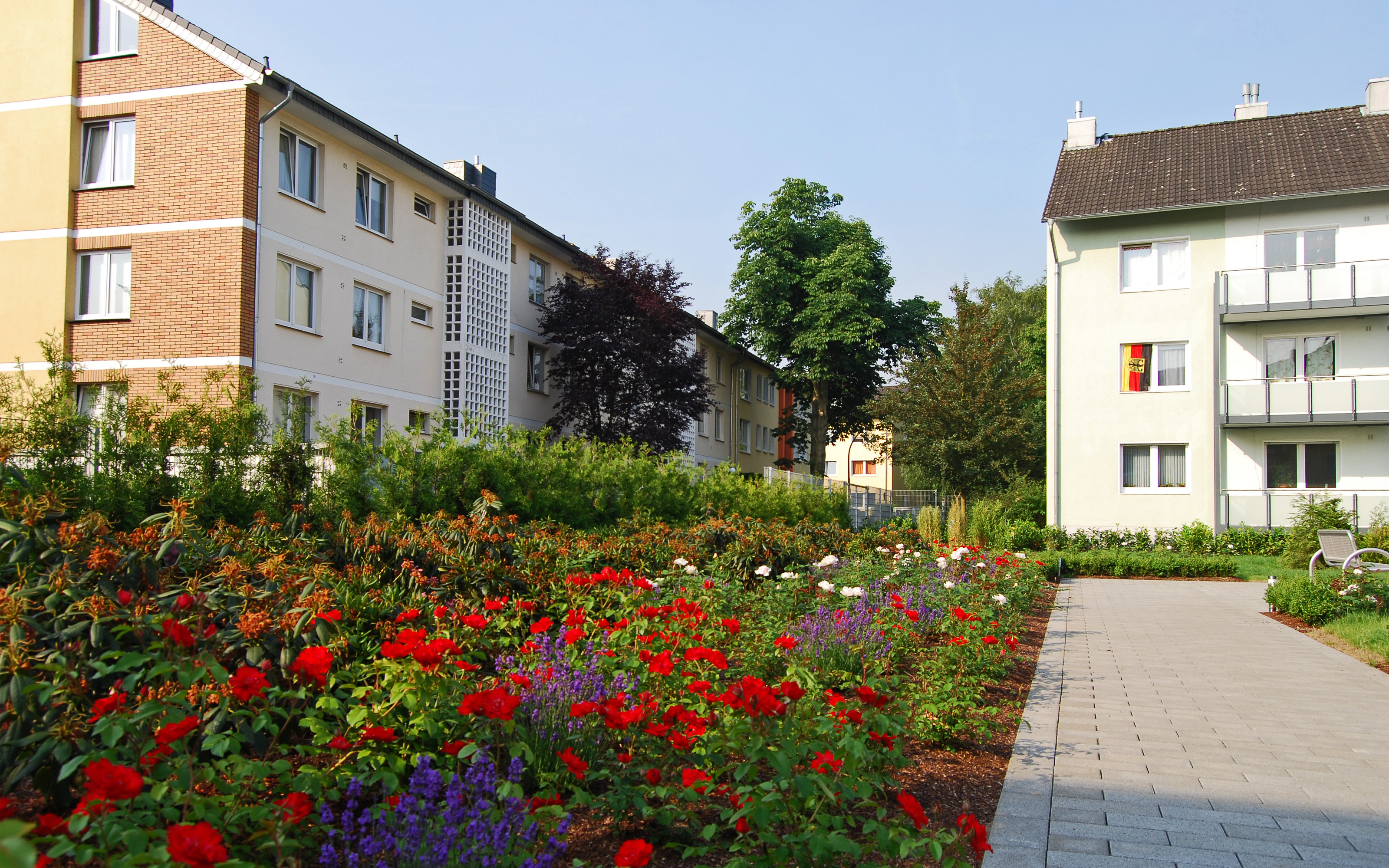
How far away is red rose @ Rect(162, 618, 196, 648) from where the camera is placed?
2.74 metres

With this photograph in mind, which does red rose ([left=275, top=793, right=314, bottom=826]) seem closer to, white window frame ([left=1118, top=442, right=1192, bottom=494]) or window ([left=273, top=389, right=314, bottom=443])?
window ([left=273, top=389, right=314, bottom=443])

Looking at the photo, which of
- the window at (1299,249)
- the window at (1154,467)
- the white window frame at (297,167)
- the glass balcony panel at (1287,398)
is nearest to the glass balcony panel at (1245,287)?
the window at (1299,249)

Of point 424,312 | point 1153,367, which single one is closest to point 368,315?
point 424,312

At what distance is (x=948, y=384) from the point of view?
33.9 m

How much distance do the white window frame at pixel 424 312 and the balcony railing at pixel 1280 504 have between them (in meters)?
19.4

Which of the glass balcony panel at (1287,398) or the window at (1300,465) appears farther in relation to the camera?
the window at (1300,465)

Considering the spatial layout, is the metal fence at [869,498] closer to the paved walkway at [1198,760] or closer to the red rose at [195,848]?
the paved walkway at [1198,760]

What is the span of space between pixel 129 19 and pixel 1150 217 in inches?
917

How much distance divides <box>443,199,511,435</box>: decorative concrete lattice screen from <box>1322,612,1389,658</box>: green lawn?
16448 mm

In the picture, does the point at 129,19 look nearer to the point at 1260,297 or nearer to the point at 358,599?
the point at 358,599

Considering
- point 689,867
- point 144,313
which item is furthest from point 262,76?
point 689,867

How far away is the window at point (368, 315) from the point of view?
19.3 meters

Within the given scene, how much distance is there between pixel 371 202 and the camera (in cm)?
1994

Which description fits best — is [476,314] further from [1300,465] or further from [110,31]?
[1300,465]
